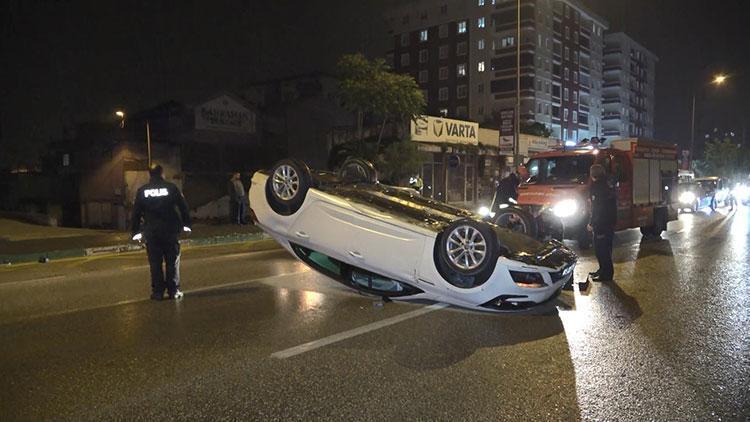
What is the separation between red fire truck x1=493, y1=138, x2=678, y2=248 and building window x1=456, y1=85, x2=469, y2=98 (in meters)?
58.8

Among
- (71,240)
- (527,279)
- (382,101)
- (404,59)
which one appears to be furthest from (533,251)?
(404,59)

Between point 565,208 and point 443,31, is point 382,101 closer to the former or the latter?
point 565,208

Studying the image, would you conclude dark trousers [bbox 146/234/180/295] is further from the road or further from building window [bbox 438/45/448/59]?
building window [bbox 438/45/448/59]

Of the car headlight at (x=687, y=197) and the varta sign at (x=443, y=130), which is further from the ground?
the varta sign at (x=443, y=130)

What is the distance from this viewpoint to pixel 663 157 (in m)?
14.5

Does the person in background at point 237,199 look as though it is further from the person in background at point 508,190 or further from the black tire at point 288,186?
the black tire at point 288,186

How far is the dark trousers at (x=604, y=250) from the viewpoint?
316 inches

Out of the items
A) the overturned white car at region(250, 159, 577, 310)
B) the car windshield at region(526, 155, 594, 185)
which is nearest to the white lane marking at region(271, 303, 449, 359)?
the overturned white car at region(250, 159, 577, 310)

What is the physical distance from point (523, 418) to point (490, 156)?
30.1 m

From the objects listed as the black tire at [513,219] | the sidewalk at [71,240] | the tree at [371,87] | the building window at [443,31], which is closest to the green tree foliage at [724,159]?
the building window at [443,31]

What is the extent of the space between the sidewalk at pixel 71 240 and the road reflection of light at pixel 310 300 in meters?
7.41

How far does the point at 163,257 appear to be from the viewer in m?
7.12

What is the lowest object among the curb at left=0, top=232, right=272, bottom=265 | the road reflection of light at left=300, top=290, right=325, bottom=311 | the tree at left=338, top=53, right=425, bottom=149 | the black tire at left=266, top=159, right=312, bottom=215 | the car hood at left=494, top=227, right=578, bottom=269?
the curb at left=0, top=232, right=272, bottom=265

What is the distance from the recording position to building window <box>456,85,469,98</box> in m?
72.3
